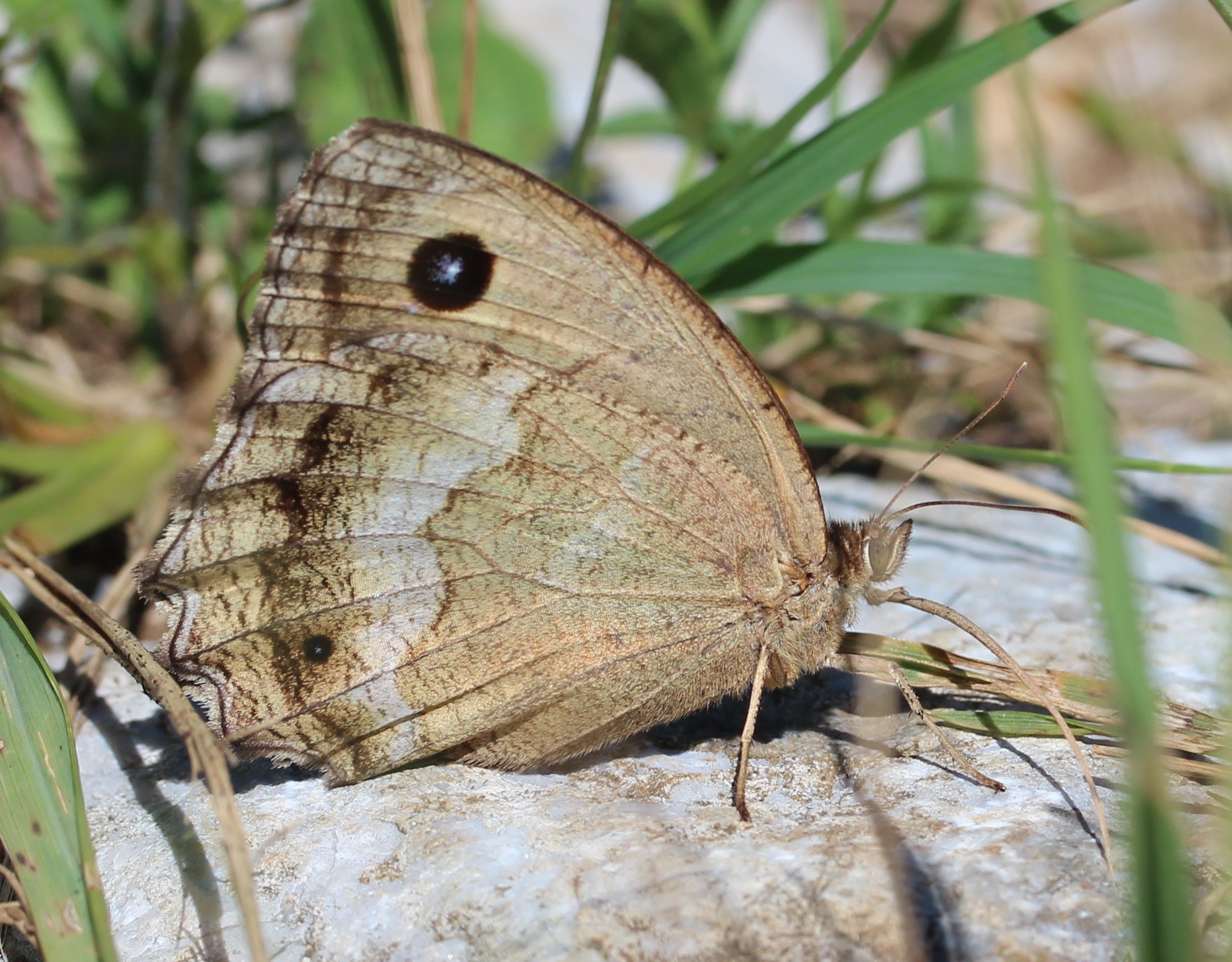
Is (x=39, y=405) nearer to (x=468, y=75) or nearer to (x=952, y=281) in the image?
(x=468, y=75)

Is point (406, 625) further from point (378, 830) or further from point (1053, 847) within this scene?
point (1053, 847)

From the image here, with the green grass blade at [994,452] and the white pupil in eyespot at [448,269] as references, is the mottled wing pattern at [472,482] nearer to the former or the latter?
the white pupil in eyespot at [448,269]

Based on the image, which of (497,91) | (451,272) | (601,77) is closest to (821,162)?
(601,77)

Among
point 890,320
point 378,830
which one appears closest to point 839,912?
point 378,830

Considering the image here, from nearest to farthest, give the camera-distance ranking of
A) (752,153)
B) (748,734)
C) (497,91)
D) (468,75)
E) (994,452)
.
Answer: (748,734) → (994,452) → (752,153) → (468,75) → (497,91)

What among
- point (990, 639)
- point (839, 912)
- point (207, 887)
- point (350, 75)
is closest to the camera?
point (839, 912)

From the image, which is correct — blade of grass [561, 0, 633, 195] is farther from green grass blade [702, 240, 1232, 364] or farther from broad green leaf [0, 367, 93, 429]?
broad green leaf [0, 367, 93, 429]
